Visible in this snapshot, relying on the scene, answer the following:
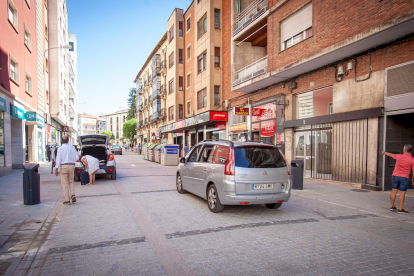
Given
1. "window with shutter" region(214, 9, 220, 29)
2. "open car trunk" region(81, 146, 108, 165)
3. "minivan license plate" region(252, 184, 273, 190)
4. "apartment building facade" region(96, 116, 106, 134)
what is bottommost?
"minivan license plate" region(252, 184, 273, 190)

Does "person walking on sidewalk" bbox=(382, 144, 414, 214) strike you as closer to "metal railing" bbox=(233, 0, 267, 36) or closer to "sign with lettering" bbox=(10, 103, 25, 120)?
"metal railing" bbox=(233, 0, 267, 36)

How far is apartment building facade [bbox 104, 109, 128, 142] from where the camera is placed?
114812 millimetres

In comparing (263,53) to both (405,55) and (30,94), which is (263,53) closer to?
(405,55)

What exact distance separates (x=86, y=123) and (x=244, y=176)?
412ft

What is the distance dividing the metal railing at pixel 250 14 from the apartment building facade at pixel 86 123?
109 m

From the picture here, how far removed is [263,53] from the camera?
62.1ft

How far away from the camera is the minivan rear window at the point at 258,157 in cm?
581

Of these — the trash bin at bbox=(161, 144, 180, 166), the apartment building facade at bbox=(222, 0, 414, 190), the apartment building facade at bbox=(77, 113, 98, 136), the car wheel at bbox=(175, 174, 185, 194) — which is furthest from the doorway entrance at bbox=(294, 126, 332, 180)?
the apartment building facade at bbox=(77, 113, 98, 136)

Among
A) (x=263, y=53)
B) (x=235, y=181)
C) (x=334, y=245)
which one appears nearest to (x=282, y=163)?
(x=235, y=181)

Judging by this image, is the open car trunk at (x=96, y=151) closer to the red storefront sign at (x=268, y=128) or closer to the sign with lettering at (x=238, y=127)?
the red storefront sign at (x=268, y=128)

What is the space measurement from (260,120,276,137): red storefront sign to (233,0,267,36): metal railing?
20.2 ft

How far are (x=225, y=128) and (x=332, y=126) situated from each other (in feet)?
34.9

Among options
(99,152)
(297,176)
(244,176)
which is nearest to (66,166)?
(244,176)

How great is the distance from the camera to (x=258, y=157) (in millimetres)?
5988
